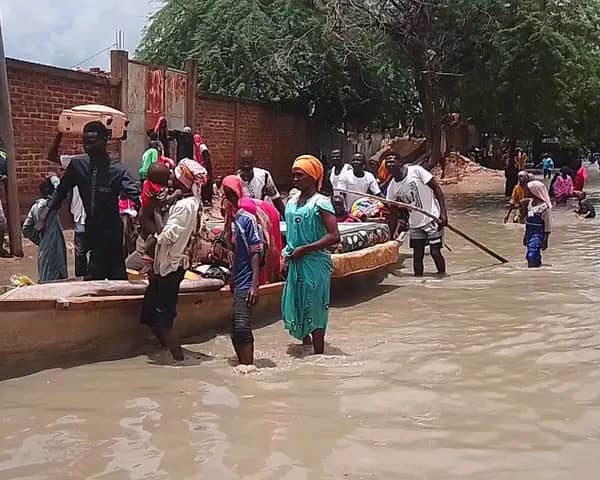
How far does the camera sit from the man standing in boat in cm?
638

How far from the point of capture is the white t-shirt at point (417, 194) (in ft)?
32.4

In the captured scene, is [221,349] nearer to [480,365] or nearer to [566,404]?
[480,365]

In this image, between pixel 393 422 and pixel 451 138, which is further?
pixel 451 138

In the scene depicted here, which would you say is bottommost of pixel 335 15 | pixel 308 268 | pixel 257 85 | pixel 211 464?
pixel 211 464

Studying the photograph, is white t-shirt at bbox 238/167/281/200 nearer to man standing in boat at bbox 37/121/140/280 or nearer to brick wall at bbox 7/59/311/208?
man standing in boat at bbox 37/121/140/280

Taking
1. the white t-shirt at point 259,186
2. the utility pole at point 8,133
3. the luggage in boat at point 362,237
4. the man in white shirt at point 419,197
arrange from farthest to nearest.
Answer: the utility pole at point 8,133
the man in white shirt at point 419,197
the white t-shirt at point 259,186
the luggage in boat at point 362,237

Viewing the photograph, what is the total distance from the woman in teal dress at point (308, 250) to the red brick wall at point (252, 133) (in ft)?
41.9

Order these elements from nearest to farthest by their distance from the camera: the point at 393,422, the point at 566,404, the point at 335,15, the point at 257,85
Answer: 1. the point at 393,422
2. the point at 566,404
3. the point at 335,15
4. the point at 257,85

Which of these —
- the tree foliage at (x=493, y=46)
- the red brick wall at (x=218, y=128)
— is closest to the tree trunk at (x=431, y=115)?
the tree foliage at (x=493, y=46)

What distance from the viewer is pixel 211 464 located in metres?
4.39

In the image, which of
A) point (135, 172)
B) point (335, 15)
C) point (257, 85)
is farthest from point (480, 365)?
point (257, 85)

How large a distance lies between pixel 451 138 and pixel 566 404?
102 feet

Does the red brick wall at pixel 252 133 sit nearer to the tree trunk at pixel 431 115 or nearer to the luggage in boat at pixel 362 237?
the tree trunk at pixel 431 115

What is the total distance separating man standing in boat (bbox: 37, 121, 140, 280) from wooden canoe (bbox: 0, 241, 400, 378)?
1.98 ft
